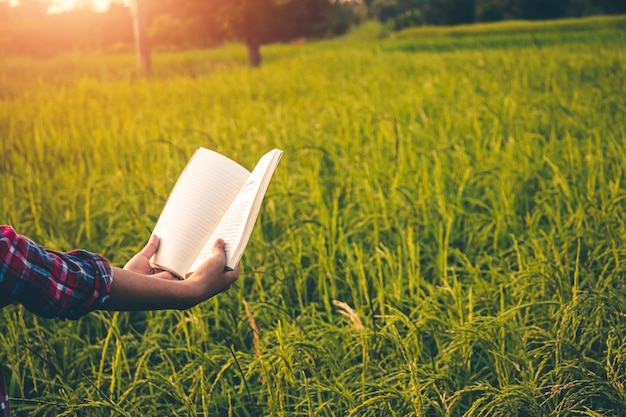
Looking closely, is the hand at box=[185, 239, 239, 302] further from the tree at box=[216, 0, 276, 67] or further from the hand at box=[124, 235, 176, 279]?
the tree at box=[216, 0, 276, 67]

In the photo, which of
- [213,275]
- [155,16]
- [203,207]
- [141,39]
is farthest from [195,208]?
[155,16]

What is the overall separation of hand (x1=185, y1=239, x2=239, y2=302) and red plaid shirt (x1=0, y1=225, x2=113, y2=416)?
0.57 feet

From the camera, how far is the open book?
1173mm

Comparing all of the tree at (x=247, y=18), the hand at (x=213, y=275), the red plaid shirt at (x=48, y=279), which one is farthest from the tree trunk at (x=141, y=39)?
the red plaid shirt at (x=48, y=279)

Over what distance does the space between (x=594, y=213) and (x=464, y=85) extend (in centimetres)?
383

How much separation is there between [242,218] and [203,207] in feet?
0.71

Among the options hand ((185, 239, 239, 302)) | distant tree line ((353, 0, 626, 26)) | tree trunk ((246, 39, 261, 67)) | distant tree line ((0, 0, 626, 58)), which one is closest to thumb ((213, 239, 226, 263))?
hand ((185, 239, 239, 302))

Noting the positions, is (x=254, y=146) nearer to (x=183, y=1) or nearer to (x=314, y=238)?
(x=314, y=238)

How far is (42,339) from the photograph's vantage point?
1.92 metres

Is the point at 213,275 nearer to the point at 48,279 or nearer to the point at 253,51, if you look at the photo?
the point at 48,279

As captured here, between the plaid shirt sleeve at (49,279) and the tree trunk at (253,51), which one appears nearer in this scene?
the plaid shirt sleeve at (49,279)

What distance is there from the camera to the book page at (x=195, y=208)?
1255 mm

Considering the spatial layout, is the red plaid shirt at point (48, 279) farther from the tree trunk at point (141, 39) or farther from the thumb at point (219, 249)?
the tree trunk at point (141, 39)

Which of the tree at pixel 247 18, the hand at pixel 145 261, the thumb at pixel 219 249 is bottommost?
the hand at pixel 145 261
